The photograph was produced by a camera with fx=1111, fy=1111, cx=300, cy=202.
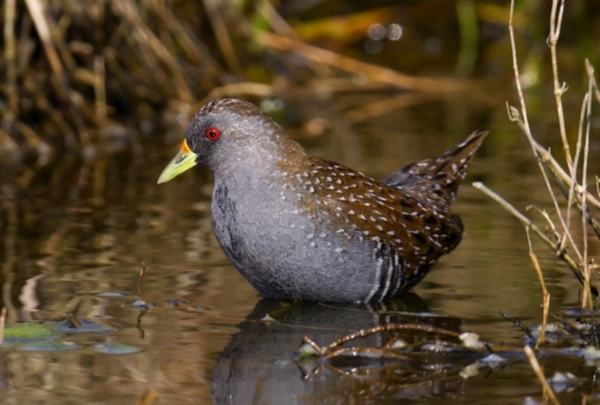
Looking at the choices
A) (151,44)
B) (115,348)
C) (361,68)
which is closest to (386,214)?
(115,348)

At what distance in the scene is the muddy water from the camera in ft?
13.5

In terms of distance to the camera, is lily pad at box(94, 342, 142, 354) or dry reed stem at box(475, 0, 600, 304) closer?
dry reed stem at box(475, 0, 600, 304)

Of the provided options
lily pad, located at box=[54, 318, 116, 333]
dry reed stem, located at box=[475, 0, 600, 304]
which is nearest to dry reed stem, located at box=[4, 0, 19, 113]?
lily pad, located at box=[54, 318, 116, 333]

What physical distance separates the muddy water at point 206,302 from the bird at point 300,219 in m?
0.15

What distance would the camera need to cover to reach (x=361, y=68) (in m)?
11.6

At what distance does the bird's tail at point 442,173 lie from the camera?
6320 millimetres

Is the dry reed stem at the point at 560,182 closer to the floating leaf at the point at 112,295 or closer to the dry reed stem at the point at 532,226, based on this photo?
the dry reed stem at the point at 532,226

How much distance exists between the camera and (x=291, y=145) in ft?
18.2

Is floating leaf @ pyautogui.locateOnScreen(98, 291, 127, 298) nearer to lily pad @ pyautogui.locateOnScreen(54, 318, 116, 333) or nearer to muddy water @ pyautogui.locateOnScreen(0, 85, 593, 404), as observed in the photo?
muddy water @ pyautogui.locateOnScreen(0, 85, 593, 404)

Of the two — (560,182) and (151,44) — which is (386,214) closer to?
(560,182)

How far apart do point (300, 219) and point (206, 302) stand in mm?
627

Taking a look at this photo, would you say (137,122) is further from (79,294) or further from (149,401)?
(149,401)

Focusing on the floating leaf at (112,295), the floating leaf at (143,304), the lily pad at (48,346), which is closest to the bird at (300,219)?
the floating leaf at (143,304)

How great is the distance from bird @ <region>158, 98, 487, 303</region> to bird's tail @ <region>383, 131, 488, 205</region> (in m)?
0.47
